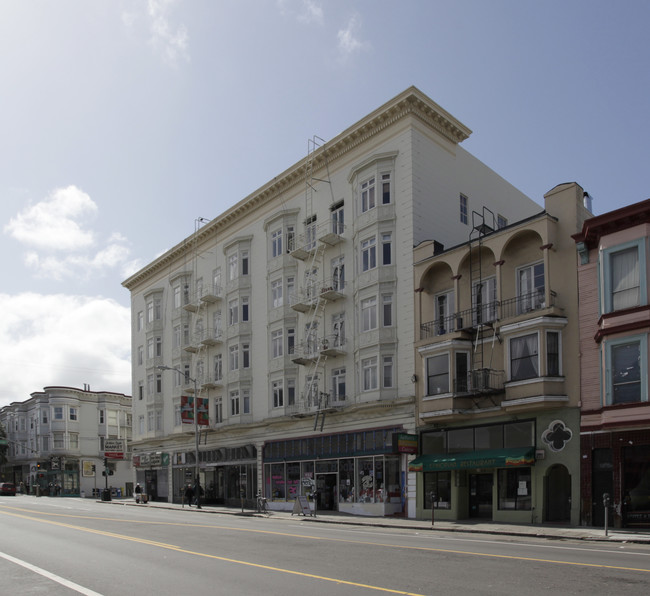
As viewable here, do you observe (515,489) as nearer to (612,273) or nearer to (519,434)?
(519,434)

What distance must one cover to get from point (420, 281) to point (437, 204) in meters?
5.03

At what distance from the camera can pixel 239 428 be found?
45.3m

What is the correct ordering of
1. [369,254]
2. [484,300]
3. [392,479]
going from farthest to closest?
1. [369,254]
2. [392,479]
3. [484,300]

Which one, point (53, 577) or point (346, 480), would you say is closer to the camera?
point (53, 577)

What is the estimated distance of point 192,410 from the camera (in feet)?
154

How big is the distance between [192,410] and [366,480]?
16.7 meters

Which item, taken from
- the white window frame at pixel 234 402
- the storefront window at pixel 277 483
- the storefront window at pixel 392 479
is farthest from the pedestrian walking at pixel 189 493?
the storefront window at pixel 392 479

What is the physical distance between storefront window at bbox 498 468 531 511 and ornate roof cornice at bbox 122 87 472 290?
17.9m

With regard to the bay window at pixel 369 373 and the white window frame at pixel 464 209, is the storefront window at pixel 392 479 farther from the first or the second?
the white window frame at pixel 464 209

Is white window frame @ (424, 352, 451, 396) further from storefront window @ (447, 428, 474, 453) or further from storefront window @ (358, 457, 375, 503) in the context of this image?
storefront window @ (358, 457, 375, 503)

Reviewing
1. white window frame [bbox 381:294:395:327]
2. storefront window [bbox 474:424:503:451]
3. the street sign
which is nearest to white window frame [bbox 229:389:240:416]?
white window frame [bbox 381:294:395:327]

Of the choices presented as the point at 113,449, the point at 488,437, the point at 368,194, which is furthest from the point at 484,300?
the point at 113,449

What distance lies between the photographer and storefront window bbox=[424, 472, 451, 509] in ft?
101

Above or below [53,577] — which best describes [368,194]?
above
